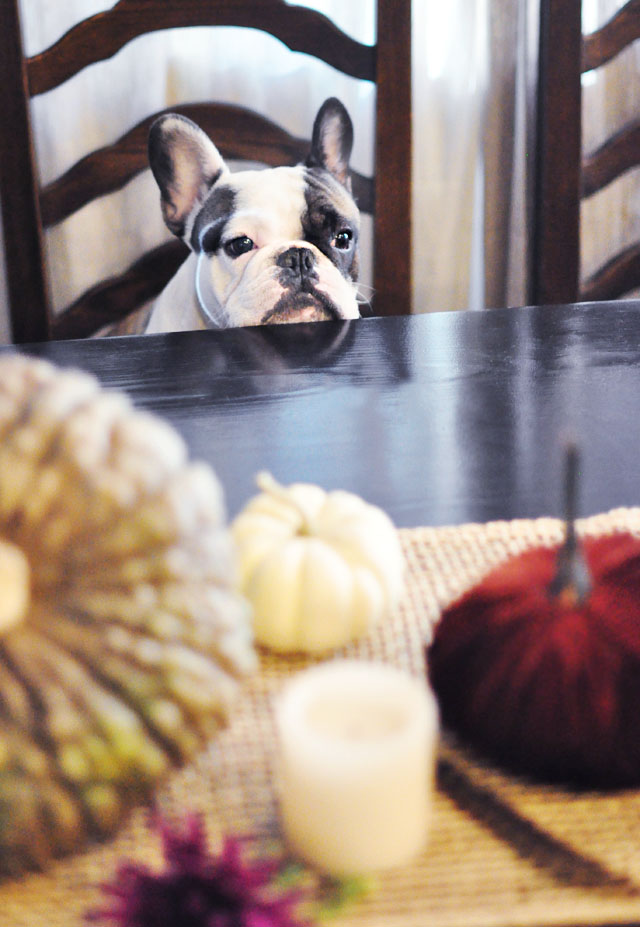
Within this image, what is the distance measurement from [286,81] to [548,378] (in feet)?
3.93

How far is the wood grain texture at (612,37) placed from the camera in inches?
60.4

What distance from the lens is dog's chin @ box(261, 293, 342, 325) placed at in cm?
121

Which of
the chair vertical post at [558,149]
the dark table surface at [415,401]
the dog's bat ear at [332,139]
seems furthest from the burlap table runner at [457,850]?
the chair vertical post at [558,149]

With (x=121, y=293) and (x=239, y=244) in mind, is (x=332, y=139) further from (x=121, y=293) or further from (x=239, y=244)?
(x=121, y=293)

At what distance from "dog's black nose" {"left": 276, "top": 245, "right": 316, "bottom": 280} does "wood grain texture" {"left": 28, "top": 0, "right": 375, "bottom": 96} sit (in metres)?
0.34

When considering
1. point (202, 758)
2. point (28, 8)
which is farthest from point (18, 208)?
point (202, 758)

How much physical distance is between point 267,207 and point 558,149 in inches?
22.3

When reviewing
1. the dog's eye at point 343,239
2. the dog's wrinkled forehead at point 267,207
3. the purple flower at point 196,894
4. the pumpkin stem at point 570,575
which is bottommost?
the purple flower at point 196,894

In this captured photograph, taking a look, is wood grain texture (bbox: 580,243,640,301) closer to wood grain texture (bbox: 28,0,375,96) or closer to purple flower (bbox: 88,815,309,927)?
wood grain texture (bbox: 28,0,375,96)

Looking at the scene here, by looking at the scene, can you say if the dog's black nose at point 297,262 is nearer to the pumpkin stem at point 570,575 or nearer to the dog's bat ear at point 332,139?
the dog's bat ear at point 332,139

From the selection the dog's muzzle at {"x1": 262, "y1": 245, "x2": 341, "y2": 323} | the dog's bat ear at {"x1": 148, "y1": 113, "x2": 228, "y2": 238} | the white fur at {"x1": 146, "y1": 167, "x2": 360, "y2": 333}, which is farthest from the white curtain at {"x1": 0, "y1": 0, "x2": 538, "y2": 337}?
the dog's muzzle at {"x1": 262, "y1": 245, "x2": 341, "y2": 323}

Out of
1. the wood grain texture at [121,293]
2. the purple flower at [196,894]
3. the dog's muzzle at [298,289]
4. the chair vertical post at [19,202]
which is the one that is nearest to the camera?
the purple flower at [196,894]

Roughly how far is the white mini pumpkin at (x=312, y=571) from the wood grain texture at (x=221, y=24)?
45.8 inches

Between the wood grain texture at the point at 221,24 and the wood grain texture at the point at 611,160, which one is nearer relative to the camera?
the wood grain texture at the point at 221,24
